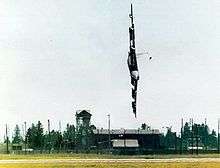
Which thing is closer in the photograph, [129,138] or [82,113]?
[82,113]

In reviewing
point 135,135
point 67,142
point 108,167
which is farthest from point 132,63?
point 135,135

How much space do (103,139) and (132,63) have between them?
12543cm

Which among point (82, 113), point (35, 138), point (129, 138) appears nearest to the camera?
point (82, 113)

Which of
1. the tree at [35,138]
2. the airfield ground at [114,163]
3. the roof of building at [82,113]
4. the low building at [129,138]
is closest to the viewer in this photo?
the airfield ground at [114,163]

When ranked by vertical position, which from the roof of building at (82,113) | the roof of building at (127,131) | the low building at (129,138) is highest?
the roof of building at (82,113)

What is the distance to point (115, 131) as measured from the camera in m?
156

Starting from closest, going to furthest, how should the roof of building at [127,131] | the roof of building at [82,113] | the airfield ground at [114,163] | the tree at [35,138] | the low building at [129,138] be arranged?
the airfield ground at [114,163] < the roof of building at [82,113] < the low building at [129,138] < the tree at [35,138] < the roof of building at [127,131]

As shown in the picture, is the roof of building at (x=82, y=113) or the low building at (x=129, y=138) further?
the low building at (x=129, y=138)

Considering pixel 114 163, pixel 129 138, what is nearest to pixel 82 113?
pixel 129 138

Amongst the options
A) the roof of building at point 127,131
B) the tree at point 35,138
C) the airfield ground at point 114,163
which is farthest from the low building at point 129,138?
the airfield ground at point 114,163

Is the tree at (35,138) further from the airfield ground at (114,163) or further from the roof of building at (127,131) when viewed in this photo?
the airfield ground at (114,163)

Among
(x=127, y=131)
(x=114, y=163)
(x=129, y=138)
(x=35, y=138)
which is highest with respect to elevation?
(x=127, y=131)

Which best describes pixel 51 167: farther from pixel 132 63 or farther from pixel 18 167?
pixel 132 63

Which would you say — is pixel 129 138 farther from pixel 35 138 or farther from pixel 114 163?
pixel 114 163
